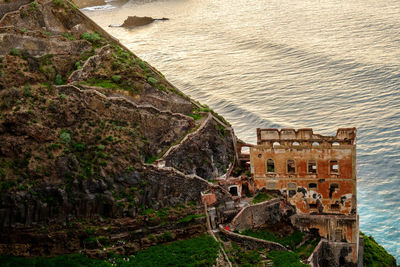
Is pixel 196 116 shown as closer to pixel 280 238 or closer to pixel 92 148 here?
pixel 92 148

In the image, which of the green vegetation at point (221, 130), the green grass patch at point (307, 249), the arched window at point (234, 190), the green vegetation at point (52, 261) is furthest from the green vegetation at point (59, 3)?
the green grass patch at point (307, 249)

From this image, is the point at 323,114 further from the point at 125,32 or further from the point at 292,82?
the point at 125,32

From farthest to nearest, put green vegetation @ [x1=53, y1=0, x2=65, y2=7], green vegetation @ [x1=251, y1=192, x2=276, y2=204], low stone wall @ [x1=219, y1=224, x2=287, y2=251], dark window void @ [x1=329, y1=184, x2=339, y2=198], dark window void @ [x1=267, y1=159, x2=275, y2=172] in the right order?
green vegetation @ [x1=53, y1=0, x2=65, y2=7], dark window void @ [x1=267, y1=159, x2=275, y2=172], green vegetation @ [x1=251, y1=192, x2=276, y2=204], dark window void @ [x1=329, y1=184, x2=339, y2=198], low stone wall @ [x1=219, y1=224, x2=287, y2=251]

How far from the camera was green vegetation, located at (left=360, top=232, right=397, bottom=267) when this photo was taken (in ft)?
184

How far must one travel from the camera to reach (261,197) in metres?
52.0

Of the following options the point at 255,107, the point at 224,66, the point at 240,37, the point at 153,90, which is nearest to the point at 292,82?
the point at 255,107

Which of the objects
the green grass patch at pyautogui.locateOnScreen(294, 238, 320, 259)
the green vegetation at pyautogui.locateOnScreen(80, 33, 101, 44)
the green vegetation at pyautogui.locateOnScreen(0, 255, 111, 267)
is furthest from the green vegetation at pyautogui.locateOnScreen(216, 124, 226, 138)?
the green vegetation at pyautogui.locateOnScreen(0, 255, 111, 267)

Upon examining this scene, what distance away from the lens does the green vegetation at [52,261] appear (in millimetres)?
42984

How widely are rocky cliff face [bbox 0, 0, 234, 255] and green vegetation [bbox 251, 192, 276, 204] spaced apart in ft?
8.33

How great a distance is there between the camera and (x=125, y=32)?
13125 cm

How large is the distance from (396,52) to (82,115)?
63557mm

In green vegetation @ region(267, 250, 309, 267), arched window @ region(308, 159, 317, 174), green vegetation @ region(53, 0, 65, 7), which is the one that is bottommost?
green vegetation @ region(267, 250, 309, 267)

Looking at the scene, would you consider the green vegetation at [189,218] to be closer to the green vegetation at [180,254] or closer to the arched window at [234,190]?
the green vegetation at [180,254]

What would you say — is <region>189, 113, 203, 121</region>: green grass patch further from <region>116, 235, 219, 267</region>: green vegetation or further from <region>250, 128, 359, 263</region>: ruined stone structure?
<region>116, 235, 219, 267</region>: green vegetation
